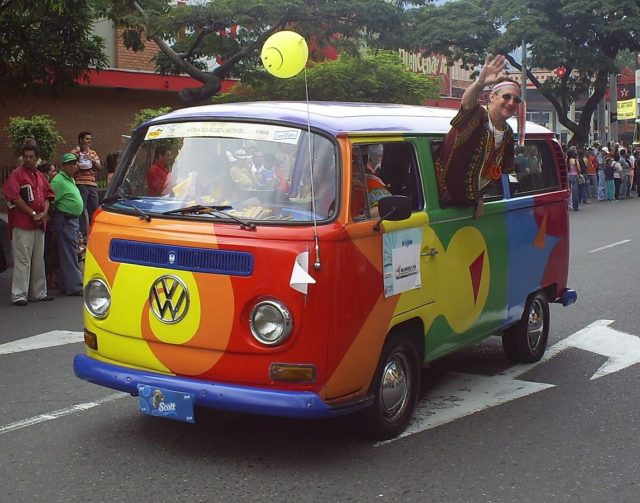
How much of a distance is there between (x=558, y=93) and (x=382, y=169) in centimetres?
3104

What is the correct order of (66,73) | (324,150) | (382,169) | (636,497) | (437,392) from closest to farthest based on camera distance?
1. (636,497)
2. (324,150)
3. (382,169)
4. (437,392)
5. (66,73)

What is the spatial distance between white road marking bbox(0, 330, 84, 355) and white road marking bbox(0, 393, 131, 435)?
219 centimetres

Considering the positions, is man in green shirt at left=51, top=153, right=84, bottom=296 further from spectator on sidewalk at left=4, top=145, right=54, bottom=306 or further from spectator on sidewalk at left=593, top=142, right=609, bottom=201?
spectator on sidewalk at left=593, top=142, right=609, bottom=201

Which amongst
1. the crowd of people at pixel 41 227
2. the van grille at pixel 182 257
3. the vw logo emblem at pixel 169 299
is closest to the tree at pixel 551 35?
the crowd of people at pixel 41 227

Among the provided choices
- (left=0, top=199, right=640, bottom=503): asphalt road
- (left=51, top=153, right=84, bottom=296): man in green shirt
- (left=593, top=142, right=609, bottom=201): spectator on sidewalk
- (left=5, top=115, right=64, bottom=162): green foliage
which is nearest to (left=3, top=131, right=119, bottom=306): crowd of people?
(left=51, top=153, right=84, bottom=296): man in green shirt

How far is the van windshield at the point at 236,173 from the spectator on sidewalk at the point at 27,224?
5.56 meters

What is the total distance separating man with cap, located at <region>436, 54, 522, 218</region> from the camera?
6098 millimetres

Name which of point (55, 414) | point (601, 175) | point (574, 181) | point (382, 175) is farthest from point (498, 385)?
point (601, 175)

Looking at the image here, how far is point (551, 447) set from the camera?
18.5 feet

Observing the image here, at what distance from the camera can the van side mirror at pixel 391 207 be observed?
5.27 metres

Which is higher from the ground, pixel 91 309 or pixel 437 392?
pixel 91 309

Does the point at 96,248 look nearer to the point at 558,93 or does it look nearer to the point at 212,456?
the point at 212,456

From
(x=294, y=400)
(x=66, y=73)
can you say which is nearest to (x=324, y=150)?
(x=294, y=400)

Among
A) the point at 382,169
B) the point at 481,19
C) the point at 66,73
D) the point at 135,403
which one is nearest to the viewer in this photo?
the point at 382,169
